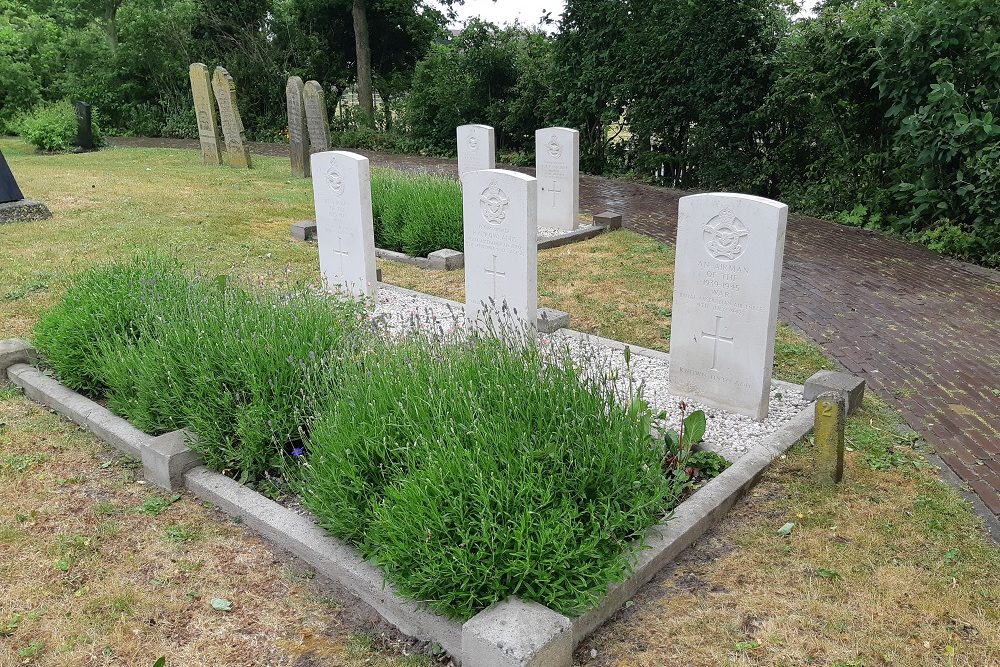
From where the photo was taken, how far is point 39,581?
3.67 m

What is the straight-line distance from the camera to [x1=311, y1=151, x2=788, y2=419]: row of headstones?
195 inches

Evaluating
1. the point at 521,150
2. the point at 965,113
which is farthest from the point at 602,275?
the point at 521,150

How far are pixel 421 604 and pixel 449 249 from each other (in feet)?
22.6

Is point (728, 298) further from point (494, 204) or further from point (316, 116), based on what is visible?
point (316, 116)

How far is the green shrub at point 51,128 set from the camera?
1827 cm

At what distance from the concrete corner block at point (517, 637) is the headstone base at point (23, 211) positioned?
1046cm

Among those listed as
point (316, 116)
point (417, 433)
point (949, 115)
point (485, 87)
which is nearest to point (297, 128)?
point (316, 116)

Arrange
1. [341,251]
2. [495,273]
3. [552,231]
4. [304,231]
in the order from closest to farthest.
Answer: [495,273] → [341,251] → [304,231] → [552,231]

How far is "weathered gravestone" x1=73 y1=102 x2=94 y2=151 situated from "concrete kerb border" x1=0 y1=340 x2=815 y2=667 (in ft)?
53.9

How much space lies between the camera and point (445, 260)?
30.9 feet

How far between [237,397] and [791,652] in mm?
3042

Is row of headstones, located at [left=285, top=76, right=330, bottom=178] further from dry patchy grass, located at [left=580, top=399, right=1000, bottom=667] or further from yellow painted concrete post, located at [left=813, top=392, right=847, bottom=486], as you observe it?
dry patchy grass, located at [left=580, top=399, right=1000, bottom=667]

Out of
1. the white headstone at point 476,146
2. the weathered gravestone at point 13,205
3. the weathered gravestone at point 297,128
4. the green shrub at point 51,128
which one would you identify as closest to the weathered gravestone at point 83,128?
the green shrub at point 51,128

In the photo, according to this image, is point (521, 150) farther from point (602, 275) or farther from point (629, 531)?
point (629, 531)
